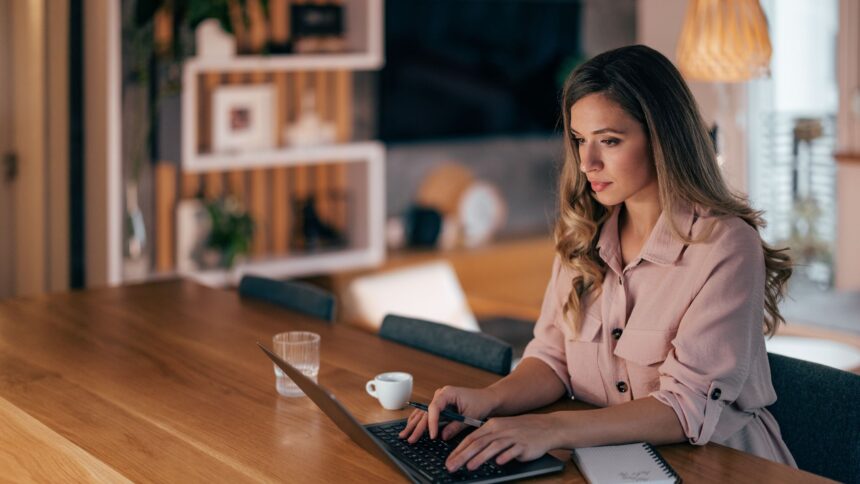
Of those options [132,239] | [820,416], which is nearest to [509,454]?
[820,416]

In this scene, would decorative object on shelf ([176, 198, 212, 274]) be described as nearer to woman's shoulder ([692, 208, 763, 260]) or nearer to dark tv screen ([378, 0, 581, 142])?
dark tv screen ([378, 0, 581, 142])

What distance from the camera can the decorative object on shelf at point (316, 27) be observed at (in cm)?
568

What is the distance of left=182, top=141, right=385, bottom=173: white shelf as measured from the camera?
17.1 ft

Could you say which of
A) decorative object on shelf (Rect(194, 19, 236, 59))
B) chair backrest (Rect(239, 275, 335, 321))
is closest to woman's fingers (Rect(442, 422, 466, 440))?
chair backrest (Rect(239, 275, 335, 321))

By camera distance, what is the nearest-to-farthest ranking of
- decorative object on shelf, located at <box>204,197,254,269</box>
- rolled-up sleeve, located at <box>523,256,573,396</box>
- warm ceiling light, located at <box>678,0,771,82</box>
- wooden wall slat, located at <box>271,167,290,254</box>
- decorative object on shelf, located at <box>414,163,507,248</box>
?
rolled-up sleeve, located at <box>523,256,573,396</box>
warm ceiling light, located at <box>678,0,771,82</box>
decorative object on shelf, located at <box>204,197,254,269</box>
wooden wall slat, located at <box>271,167,290,254</box>
decorative object on shelf, located at <box>414,163,507,248</box>

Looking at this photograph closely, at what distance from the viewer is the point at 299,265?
223 inches

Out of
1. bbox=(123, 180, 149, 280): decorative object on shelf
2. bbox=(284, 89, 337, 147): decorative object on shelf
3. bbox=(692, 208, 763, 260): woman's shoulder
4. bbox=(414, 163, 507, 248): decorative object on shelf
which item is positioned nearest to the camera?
bbox=(692, 208, 763, 260): woman's shoulder

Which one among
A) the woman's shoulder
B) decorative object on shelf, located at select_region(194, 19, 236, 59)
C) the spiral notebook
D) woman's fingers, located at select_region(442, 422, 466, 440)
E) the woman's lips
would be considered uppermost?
decorative object on shelf, located at select_region(194, 19, 236, 59)

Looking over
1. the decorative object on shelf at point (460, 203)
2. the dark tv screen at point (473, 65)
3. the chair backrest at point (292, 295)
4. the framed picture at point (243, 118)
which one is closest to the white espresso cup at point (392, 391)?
the chair backrest at point (292, 295)

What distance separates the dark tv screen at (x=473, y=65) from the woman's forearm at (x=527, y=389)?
418 centimetres

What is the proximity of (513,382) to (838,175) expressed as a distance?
3276 mm

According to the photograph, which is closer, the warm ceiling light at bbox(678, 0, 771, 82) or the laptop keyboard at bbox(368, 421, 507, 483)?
the laptop keyboard at bbox(368, 421, 507, 483)

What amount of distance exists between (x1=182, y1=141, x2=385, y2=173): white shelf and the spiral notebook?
11.6 feet

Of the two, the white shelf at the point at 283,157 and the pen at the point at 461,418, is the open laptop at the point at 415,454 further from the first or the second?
the white shelf at the point at 283,157
